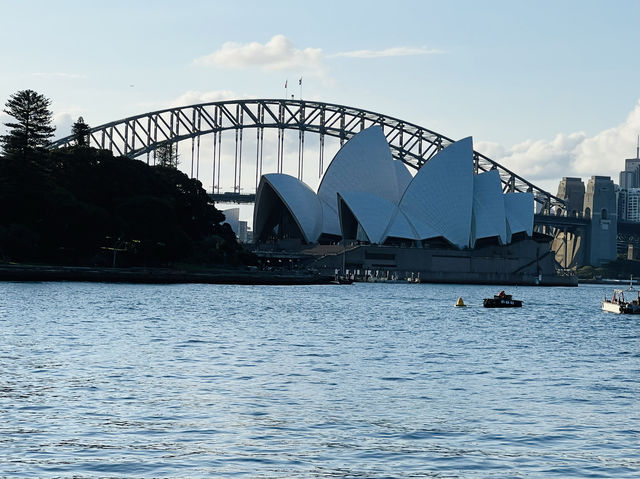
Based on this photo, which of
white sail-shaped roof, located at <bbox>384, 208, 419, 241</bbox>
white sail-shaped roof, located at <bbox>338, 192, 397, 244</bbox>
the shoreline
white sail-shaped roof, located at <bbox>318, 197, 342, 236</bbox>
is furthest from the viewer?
white sail-shaped roof, located at <bbox>318, 197, 342, 236</bbox>

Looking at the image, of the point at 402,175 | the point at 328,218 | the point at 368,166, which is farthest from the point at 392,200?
the point at 328,218

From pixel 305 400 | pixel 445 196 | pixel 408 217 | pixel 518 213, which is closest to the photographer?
pixel 305 400

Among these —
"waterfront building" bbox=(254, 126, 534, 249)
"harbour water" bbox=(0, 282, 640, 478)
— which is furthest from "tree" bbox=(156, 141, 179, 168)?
"harbour water" bbox=(0, 282, 640, 478)

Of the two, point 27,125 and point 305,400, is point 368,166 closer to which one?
point 27,125

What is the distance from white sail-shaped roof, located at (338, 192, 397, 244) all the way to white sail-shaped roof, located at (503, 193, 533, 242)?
2211cm

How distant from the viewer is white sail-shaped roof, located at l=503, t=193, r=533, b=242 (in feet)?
565

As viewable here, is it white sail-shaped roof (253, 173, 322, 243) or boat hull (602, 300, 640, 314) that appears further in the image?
white sail-shaped roof (253, 173, 322, 243)

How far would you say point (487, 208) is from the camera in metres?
165

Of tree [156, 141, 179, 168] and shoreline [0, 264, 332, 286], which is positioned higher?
tree [156, 141, 179, 168]

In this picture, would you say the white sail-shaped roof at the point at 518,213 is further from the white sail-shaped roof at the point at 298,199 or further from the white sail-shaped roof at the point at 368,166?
the white sail-shaped roof at the point at 298,199

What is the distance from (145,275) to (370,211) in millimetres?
62962

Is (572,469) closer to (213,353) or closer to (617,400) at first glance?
(617,400)

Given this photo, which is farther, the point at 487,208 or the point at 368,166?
the point at 487,208

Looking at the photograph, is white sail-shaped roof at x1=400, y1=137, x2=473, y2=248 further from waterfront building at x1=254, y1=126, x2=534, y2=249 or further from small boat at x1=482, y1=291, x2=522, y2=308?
small boat at x1=482, y1=291, x2=522, y2=308
